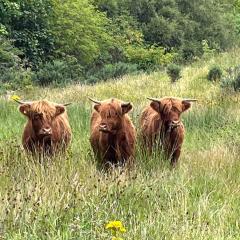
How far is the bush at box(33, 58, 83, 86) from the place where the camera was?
2279cm

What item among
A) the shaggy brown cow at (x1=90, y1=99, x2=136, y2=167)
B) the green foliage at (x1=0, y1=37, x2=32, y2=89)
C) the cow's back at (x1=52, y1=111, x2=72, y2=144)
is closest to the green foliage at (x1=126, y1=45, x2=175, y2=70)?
the green foliage at (x1=0, y1=37, x2=32, y2=89)

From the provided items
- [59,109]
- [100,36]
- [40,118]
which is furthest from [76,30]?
[40,118]

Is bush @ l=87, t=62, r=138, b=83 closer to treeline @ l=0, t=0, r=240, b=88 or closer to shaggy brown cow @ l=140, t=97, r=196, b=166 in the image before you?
treeline @ l=0, t=0, r=240, b=88

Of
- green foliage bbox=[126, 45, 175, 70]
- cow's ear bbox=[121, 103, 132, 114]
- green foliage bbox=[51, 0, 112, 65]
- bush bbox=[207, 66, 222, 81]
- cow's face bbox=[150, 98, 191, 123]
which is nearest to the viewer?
cow's ear bbox=[121, 103, 132, 114]

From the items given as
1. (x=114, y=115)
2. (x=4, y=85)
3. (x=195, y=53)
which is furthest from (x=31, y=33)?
(x=114, y=115)

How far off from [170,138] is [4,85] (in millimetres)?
12664

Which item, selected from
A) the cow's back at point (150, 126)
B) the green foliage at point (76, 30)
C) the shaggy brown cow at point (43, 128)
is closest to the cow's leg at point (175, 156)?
the cow's back at point (150, 126)

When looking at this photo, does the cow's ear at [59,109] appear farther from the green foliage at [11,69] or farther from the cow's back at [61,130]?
the green foliage at [11,69]

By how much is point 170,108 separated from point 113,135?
71 centimetres

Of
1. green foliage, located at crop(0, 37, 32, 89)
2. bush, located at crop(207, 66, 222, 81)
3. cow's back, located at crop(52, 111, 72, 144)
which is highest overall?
cow's back, located at crop(52, 111, 72, 144)

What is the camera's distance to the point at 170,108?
23.5ft

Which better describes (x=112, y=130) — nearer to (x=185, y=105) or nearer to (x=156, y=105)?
(x=156, y=105)

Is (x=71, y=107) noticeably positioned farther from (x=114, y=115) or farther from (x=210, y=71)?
(x=210, y=71)

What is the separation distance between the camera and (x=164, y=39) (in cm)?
3331
